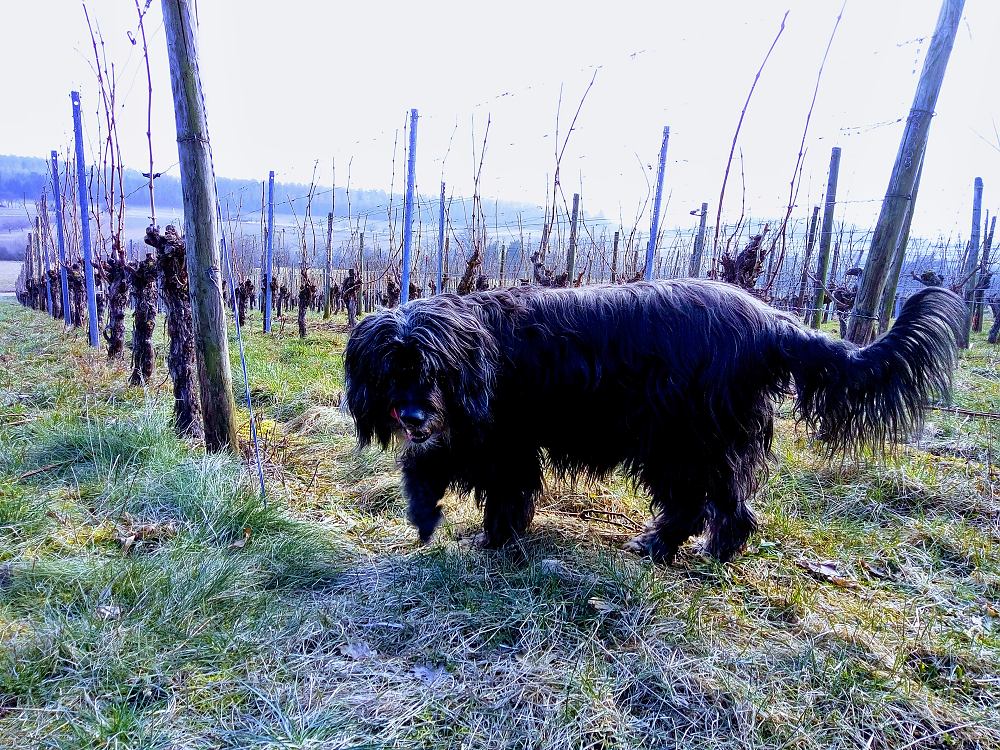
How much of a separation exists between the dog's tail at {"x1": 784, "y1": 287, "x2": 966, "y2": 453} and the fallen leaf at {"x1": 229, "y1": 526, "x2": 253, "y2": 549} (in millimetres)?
2897

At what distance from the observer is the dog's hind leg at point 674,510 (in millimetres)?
2832

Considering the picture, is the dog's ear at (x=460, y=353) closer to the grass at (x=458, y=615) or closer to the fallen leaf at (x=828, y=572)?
the grass at (x=458, y=615)

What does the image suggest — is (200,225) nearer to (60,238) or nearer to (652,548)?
(652,548)

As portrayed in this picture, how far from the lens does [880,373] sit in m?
2.55

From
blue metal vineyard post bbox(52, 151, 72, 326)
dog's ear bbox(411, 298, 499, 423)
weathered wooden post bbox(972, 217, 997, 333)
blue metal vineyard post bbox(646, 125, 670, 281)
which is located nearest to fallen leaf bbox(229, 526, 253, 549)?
dog's ear bbox(411, 298, 499, 423)

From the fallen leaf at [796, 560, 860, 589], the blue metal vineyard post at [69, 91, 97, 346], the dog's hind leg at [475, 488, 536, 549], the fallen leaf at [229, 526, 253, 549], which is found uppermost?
the blue metal vineyard post at [69, 91, 97, 346]

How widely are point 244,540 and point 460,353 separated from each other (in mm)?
1536

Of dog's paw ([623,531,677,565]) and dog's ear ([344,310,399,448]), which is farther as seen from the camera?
dog's paw ([623,531,677,565])

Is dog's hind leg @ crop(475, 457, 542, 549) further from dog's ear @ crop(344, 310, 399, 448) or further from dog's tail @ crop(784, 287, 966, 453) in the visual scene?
dog's tail @ crop(784, 287, 966, 453)

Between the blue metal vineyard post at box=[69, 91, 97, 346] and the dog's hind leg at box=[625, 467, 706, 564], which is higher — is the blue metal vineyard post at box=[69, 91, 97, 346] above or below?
above

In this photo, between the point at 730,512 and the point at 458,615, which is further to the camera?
the point at 730,512

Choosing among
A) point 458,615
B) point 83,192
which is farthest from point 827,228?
point 83,192

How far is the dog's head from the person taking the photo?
8.26 feet

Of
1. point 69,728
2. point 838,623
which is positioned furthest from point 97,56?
point 838,623
